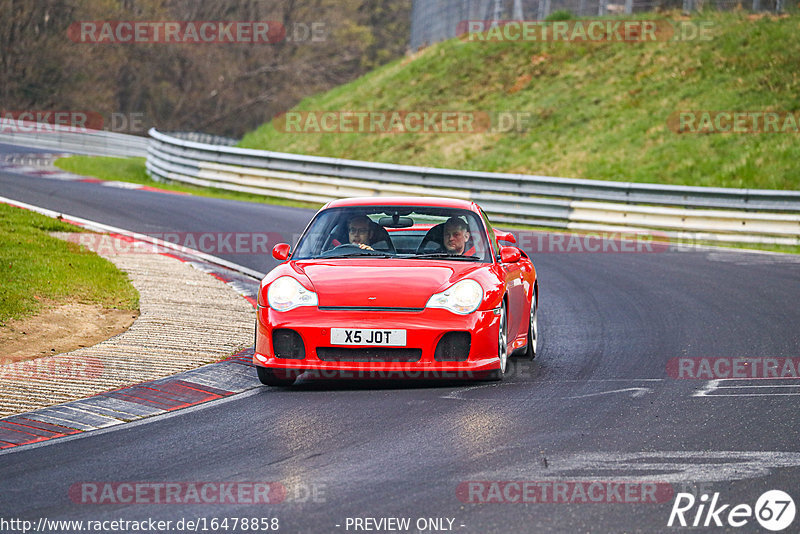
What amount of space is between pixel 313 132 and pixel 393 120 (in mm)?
2830

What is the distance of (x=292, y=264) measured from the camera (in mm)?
8289

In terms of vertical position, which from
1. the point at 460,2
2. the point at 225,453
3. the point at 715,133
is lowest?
the point at 225,453

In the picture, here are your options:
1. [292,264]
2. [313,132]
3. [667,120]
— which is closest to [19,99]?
[313,132]

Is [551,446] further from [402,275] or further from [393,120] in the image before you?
[393,120]

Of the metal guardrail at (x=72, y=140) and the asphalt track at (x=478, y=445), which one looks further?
the metal guardrail at (x=72, y=140)

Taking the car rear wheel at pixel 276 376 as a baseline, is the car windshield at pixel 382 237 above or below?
above

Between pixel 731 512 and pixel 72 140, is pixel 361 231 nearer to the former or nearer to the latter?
pixel 731 512

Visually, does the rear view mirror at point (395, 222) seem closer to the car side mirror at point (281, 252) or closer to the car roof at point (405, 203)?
the car roof at point (405, 203)

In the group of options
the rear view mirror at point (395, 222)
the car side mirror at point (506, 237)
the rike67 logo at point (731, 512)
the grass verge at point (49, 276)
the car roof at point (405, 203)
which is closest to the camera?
the rike67 logo at point (731, 512)

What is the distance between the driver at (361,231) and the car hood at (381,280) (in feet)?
1.48

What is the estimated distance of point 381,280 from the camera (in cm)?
774

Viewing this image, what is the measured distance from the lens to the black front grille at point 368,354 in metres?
7.43

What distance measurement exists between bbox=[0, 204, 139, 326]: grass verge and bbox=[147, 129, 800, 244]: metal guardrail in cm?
1014

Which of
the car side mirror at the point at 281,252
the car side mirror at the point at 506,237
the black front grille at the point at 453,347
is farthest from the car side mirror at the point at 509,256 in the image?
the car side mirror at the point at 281,252
